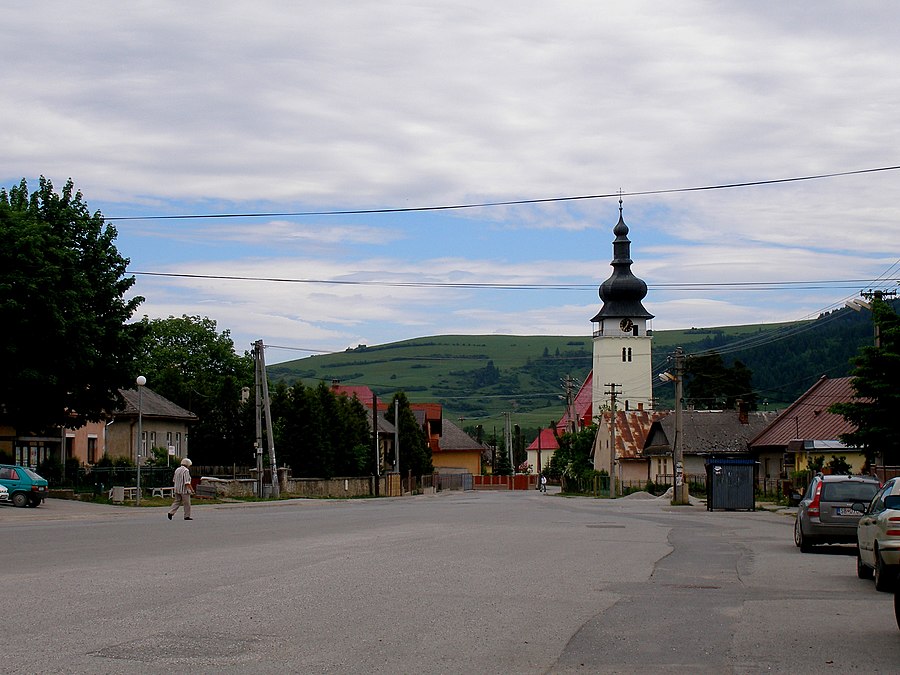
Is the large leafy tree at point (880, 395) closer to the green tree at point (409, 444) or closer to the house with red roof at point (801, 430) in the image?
the house with red roof at point (801, 430)

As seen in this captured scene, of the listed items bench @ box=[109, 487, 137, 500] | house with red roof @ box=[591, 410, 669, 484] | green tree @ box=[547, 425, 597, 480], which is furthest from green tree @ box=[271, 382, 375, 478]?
bench @ box=[109, 487, 137, 500]

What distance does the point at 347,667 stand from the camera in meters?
8.62

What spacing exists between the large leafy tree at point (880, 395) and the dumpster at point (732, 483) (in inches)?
446

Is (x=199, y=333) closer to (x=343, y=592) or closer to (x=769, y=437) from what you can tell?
(x=769, y=437)

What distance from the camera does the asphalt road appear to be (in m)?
9.13

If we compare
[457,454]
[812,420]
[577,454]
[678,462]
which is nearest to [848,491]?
[678,462]

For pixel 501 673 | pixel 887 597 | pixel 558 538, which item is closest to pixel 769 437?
pixel 558 538

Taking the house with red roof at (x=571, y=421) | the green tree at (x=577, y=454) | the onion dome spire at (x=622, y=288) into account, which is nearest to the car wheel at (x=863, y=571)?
the green tree at (x=577, y=454)

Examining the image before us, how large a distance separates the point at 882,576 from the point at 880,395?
814 inches

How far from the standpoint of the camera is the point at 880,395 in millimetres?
33688

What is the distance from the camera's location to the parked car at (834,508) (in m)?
21.3

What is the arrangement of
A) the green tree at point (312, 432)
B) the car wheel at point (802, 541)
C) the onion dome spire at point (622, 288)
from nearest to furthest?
the car wheel at point (802, 541), the green tree at point (312, 432), the onion dome spire at point (622, 288)

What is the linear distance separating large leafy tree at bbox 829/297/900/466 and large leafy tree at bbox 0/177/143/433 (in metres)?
26.9

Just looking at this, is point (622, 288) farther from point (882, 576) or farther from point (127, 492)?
point (882, 576)
